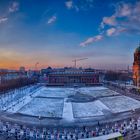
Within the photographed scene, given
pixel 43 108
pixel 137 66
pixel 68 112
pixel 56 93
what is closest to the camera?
pixel 68 112

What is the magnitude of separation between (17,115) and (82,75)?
1946 inches

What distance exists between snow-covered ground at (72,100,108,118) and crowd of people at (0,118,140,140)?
5.07 m

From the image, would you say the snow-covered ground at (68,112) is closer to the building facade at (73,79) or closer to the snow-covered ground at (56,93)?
the snow-covered ground at (56,93)

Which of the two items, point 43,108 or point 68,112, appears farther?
point 43,108

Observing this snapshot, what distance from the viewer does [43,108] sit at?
105 feet

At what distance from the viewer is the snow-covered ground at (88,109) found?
95.0 ft

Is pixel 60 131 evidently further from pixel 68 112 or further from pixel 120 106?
pixel 120 106

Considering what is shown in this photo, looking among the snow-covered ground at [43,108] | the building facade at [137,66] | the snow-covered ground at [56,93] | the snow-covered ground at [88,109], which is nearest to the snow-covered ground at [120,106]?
the snow-covered ground at [88,109]

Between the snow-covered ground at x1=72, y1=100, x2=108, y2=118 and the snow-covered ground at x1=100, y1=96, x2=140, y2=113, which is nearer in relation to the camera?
the snow-covered ground at x1=72, y1=100, x2=108, y2=118

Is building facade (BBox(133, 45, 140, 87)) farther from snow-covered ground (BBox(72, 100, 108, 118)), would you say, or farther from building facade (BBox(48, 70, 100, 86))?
snow-covered ground (BBox(72, 100, 108, 118))

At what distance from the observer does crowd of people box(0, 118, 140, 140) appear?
19641mm

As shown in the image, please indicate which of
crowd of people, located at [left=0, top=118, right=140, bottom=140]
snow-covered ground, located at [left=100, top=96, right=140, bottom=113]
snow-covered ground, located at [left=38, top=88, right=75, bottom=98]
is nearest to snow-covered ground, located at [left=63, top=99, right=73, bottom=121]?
crowd of people, located at [left=0, top=118, right=140, bottom=140]

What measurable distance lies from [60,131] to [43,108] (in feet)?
34.9

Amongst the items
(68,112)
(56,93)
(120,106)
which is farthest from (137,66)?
(68,112)
